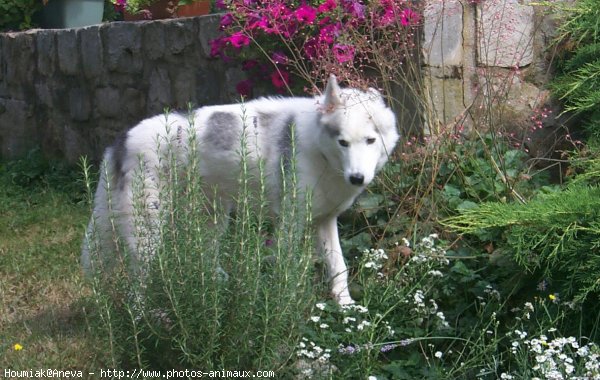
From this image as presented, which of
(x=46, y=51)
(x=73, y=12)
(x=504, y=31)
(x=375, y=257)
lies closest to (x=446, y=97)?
(x=504, y=31)

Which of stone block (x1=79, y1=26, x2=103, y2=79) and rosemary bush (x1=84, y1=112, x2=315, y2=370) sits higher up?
stone block (x1=79, y1=26, x2=103, y2=79)

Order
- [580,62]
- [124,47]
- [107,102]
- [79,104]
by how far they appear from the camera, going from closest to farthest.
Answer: [580,62], [124,47], [107,102], [79,104]

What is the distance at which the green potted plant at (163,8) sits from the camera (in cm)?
722

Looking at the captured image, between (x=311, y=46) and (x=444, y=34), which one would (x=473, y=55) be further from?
(x=311, y=46)

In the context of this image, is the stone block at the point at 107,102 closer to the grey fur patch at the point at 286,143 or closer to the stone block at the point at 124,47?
the stone block at the point at 124,47

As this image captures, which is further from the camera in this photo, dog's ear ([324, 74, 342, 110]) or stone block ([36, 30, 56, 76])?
stone block ([36, 30, 56, 76])

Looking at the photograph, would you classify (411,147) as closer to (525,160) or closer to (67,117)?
(525,160)

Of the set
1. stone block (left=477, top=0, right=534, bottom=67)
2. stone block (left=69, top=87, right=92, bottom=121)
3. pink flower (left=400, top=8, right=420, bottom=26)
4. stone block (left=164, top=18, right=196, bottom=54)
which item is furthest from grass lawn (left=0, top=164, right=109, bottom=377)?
stone block (left=477, top=0, right=534, bottom=67)

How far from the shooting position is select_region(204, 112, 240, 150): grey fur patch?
4348 mm

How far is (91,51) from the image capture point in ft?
23.5

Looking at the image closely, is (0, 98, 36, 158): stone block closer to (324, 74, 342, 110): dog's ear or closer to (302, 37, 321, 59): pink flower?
(302, 37, 321, 59): pink flower

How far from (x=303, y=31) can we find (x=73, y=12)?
428 centimetres

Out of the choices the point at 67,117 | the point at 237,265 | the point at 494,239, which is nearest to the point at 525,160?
the point at 494,239

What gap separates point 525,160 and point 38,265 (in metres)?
2.82
